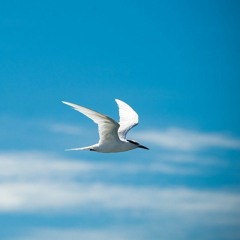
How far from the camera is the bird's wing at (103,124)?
29.6m

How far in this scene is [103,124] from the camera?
31.7 metres

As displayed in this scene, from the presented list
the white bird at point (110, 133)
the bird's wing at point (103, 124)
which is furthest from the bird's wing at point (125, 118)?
the bird's wing at point (103, 124)

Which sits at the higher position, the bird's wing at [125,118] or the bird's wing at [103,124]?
the bird's wing at [125,118]

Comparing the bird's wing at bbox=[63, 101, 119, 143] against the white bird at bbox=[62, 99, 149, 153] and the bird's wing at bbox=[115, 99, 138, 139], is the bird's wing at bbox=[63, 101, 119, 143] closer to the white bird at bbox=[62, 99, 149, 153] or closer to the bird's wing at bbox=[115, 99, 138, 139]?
the white bird at bbox=[62, 99, 149, 153]

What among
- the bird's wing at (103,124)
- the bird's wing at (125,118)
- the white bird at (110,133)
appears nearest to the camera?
the bird's wing at (103,124)

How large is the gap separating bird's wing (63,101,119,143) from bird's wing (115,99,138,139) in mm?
3296

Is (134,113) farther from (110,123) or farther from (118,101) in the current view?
(110,123)

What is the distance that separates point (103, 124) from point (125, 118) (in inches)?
267

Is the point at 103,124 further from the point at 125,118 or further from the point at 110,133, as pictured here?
the point at 125,118

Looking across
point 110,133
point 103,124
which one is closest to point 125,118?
point 110,133

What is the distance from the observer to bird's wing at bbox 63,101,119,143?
97.2 ft

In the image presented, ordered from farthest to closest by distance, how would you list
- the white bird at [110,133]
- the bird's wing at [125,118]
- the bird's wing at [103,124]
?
the bird's wing at [125,118] → the white bird at [110,133] → the bird's wing at [103,124]

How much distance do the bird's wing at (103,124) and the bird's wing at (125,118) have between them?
3.30 m

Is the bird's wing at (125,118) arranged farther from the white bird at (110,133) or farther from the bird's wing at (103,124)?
the bird's wing at (103,124)
